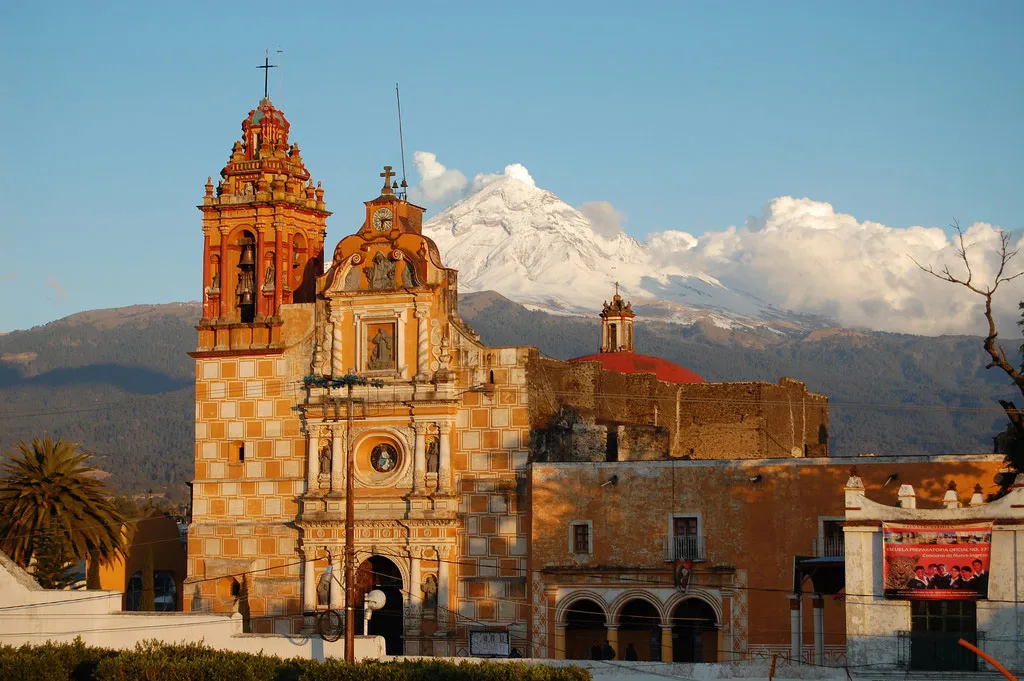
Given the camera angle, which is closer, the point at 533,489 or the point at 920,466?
the point at 920,466

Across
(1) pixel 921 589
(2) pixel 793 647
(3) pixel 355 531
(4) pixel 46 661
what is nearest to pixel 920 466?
(2) pixel 793 647

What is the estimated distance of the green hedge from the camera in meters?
46.3

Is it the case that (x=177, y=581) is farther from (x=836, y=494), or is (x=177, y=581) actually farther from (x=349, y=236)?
(x=836, y=494)

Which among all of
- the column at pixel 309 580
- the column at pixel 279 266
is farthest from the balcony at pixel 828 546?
the column at pixel 279 266

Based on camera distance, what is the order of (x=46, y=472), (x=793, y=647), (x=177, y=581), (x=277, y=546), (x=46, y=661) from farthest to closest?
(x=177, y=581)
(x=277, y=546)
(x=46, y=472)
(x=793, y=647)
(x=46, y=661)

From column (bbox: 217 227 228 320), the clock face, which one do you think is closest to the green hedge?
column (bbox: 217 227 228 320)

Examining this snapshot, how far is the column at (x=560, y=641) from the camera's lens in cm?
5944

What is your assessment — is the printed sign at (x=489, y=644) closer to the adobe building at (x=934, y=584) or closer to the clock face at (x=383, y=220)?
the clock face at (x=383, y=220)

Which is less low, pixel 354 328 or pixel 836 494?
pixel 354 328

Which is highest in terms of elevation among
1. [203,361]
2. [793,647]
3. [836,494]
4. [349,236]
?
[349,236]

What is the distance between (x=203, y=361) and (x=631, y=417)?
1629 centimetres

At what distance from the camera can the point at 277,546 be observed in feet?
210

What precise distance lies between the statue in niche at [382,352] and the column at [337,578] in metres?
6.72

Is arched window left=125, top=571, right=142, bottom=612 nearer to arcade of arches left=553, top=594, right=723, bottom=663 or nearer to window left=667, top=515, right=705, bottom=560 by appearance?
arcade of arches left=553, top=594, right=723, bottom=663
